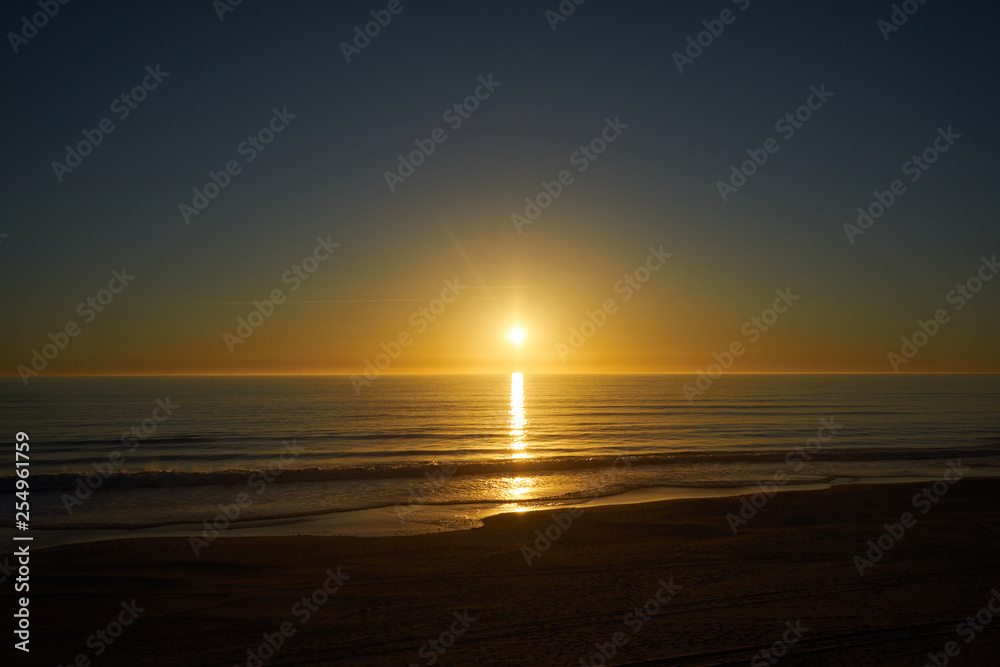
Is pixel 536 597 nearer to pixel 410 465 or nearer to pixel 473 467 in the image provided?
pixel 473 467

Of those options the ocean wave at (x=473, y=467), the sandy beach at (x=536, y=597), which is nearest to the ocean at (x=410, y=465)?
the ocean wave at (x=473, y=467)

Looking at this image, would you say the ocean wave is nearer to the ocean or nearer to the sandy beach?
the ocean

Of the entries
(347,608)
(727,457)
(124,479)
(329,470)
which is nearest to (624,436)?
(727,457)

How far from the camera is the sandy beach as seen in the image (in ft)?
25.4

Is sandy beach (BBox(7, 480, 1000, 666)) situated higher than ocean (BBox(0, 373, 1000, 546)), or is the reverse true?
ocean (BBox(0, 373, 1000, 546))

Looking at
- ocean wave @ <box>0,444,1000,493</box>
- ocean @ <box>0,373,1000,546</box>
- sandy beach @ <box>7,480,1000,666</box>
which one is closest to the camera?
sandy beach @ <box>7,480,1000,666</box>

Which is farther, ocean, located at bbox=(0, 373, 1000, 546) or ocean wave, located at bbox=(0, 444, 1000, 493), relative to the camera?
ocean wave, located at bbox=(0, 444, 1000, 493)

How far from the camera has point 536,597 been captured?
9.74 meters

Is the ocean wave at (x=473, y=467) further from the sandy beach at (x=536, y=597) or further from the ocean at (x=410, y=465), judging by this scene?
the sandy beach at (x=536, y=597)

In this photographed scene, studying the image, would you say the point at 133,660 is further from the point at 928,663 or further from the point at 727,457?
the point at 727,457

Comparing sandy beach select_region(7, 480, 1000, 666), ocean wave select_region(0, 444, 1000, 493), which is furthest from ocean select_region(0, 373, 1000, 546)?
sandy beach select_region(7, 480, 1000, 666)

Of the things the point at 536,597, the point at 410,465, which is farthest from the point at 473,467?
the point at 536,597

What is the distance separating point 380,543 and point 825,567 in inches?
365

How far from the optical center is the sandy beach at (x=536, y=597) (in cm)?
775
